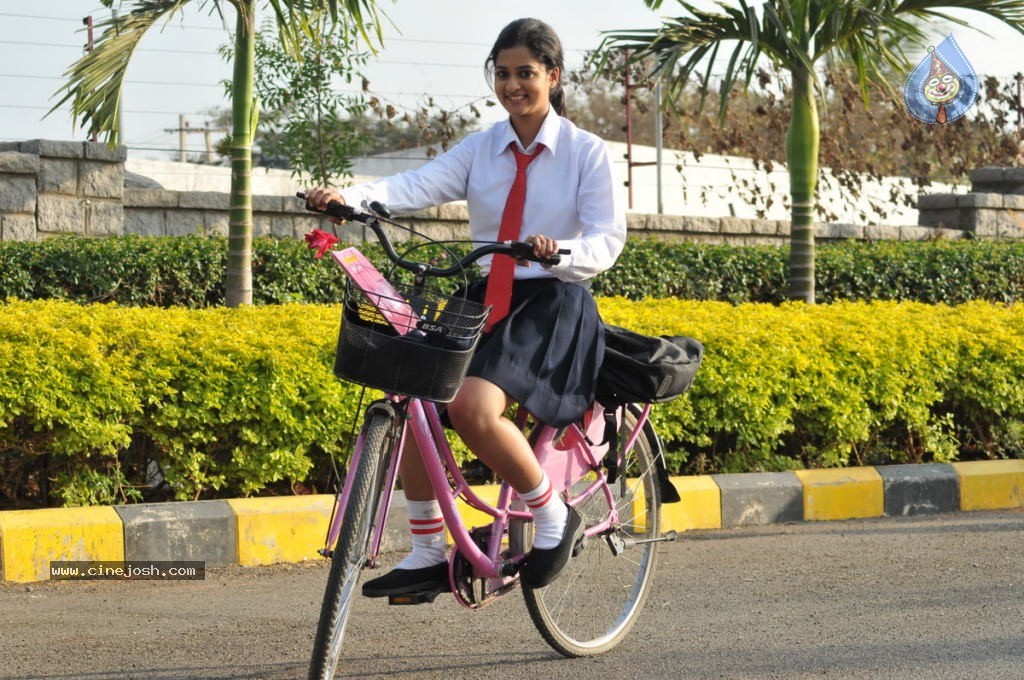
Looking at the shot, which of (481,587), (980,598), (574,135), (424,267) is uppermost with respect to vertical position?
(574,135)

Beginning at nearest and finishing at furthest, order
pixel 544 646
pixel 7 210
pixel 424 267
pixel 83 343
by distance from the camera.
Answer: pixel 424 267
pixel 544 646
pixel 83 343
pixel 7 210

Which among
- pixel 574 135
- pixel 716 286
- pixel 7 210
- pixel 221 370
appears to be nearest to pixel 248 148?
pixel 7 210

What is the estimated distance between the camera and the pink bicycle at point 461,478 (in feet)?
10.4

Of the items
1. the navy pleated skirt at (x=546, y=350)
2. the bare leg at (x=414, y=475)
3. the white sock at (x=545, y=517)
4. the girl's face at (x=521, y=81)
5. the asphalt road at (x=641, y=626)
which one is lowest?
the asphalt road at (x=641, y=626)

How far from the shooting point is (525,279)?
3816 millimetres

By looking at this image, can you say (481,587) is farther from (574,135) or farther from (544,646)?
(574,135)

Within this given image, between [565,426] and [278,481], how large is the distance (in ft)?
8.41

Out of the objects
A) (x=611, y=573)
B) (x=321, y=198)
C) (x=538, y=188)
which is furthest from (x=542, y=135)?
(x=611, y=573)

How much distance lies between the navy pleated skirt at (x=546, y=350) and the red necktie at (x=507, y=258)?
0.04 m

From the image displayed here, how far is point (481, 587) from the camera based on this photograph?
3.74 m

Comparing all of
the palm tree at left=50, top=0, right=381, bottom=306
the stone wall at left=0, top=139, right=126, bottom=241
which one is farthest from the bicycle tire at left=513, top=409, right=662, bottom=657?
the stone wall at left=0, top=139, right=126, bottom=241

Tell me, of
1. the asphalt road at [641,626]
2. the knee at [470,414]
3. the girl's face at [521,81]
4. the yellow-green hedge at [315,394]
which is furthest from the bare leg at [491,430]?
the yellow-green hedge at [315,394]

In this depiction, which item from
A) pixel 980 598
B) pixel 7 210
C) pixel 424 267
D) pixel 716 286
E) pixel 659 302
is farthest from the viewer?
pixel 716 286

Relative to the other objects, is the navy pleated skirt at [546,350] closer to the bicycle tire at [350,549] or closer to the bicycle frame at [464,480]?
the bicycle frame at [464,480]
